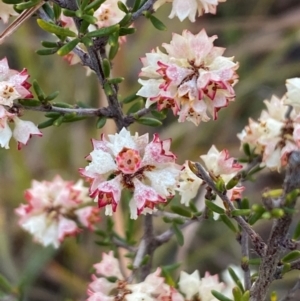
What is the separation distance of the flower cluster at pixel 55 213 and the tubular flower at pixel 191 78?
54cm

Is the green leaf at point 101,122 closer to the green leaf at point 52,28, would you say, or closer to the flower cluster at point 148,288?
the green leaf at point 52,28

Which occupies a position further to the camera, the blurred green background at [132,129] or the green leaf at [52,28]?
the blurred green background at [132,129]

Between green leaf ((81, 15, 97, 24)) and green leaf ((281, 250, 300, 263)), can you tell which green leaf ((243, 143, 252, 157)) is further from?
green leaf ((81, 15, 97, 24))

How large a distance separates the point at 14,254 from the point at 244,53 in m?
1.76

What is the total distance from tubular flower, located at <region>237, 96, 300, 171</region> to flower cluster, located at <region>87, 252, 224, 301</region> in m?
0.30

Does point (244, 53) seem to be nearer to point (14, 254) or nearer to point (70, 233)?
point (14, 254)

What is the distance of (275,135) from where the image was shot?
126 cm

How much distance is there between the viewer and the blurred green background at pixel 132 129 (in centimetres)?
288

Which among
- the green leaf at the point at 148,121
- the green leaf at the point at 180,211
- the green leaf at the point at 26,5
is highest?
the green leaf at the point at 26,5

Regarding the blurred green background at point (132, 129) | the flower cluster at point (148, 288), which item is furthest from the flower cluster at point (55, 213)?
the blurred green background at point (132, 129)

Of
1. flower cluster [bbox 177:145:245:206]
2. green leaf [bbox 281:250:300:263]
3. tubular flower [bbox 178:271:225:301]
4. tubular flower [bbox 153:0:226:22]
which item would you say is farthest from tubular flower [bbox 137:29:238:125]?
tubular flower [bbox 178:271:225:301]

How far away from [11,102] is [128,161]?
0.79 feet

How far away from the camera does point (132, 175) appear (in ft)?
3.40

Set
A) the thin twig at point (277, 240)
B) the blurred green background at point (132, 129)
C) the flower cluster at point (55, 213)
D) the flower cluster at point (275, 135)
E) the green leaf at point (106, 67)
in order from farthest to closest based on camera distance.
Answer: the blurred green background at point (132, 129), the flower cluster at point (55, 213), the flower cluster at point (275, 135), the green leaf at point (106, 67), the thin twig at point (277, 240)
